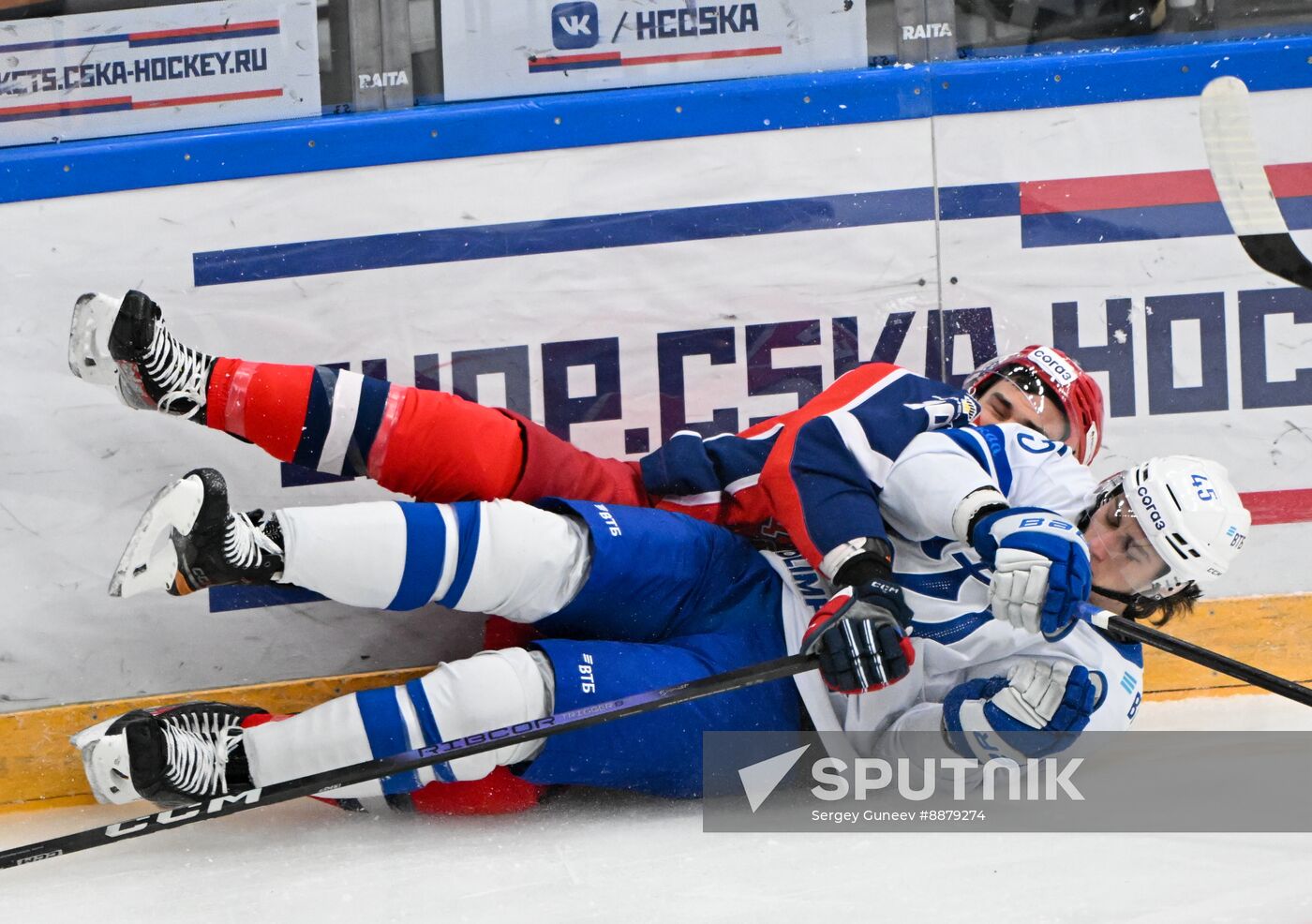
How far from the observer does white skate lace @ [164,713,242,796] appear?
6.76 ft

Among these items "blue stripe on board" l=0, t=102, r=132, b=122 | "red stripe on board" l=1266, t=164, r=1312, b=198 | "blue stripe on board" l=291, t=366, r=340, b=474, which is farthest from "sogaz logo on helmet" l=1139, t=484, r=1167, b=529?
"blue stripe on board" l=0, t=102, r=132, b=122

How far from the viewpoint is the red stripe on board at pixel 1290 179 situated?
2.72 meters

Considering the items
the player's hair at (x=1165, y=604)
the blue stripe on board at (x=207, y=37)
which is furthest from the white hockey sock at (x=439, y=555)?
the blue stripe on board at (x=207, y=37)

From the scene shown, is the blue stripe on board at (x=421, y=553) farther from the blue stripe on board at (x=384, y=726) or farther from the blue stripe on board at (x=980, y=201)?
the blue stripe on board at (x=980, y=201)

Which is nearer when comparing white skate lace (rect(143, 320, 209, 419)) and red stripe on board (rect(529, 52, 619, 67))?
white skate lace (rect(143, 320, 209, 419))

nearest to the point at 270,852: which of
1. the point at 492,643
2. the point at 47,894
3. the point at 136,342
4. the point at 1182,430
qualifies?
the point at 47,894

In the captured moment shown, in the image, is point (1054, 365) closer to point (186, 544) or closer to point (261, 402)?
point (261, 402)

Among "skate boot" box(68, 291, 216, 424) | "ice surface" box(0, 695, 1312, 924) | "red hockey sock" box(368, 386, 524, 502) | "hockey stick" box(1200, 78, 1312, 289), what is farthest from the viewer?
"hockey stick" box(1200, 78, 1312, 289)

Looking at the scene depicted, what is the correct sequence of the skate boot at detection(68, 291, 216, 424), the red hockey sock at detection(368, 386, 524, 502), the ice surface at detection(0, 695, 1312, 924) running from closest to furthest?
the ice surface at detection(0, 695, 1312, 924), the skate boot at detection(68, 291, 216, 424), the red hockey sock at detection(368, 386, 524, 502)

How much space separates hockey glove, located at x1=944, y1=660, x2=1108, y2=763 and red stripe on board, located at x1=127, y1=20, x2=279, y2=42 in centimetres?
198

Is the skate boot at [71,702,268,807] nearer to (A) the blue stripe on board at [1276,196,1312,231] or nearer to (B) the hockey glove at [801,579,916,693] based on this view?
(B) the hockey glove at [801,579,916,693]

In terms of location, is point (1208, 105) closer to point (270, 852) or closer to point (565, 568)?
point (565, 568)

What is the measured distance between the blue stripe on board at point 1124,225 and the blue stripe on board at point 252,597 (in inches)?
68.7

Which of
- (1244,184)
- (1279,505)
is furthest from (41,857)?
(1244,184)
